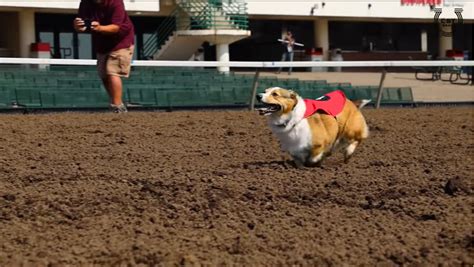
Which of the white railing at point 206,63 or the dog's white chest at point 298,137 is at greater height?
the white railing at point 206,63

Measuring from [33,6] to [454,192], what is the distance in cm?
2781

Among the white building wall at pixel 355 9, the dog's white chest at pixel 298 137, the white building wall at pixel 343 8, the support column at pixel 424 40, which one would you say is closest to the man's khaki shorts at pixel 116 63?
the dog's white chest at pixel 298 137

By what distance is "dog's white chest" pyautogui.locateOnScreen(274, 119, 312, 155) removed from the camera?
6.36 metres

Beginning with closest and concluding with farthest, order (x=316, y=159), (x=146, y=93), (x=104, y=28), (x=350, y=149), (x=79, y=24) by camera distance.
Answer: (x=316, y=159) < (x=350, y=149) < (x=79, y=24) < (x=104, y=28) < (x=146, y=93)

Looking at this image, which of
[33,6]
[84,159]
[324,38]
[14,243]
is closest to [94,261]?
[14,243]

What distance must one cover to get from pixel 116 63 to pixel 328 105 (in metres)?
4.13

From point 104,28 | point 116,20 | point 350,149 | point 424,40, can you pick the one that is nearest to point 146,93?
point 116,20

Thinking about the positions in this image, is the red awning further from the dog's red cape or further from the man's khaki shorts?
the dog's red cape

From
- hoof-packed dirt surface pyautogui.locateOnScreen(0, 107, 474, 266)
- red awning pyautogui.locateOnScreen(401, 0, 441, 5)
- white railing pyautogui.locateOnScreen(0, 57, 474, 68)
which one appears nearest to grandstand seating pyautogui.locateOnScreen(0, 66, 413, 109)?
white railing pyautogui.locateOnScreen(0, 57, 474, 68)

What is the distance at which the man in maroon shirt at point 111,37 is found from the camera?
9891 millimetres

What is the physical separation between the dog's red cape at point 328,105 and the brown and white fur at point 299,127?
0.13 feet

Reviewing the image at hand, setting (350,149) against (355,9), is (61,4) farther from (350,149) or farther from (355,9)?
(350,149)

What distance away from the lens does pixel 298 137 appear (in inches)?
251

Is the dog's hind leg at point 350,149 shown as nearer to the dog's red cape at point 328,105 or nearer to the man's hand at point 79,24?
the dog's red cape at point 328,105
